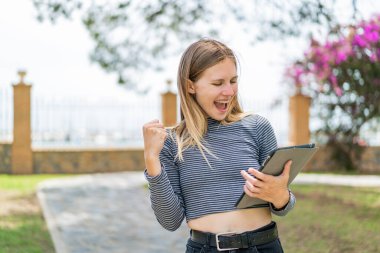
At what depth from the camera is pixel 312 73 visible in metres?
18.9

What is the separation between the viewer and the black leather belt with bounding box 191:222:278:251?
2.60 metres

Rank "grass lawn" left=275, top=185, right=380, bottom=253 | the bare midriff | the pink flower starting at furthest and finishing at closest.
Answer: the pink flower → "grass lawn" left=275, top=185, right=380, bottom=253 → the bare midriff

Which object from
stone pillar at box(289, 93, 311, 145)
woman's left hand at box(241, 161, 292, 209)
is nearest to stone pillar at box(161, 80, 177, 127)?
stone pillar at box(289, 93, 311, 145)

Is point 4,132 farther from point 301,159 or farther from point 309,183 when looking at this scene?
point 301,159

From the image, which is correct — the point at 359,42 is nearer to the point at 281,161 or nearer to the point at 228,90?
the point at 228,90

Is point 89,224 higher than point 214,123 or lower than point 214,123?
lower

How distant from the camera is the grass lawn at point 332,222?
24.8 ft

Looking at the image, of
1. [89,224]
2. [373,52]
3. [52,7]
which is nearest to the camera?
[89,224]

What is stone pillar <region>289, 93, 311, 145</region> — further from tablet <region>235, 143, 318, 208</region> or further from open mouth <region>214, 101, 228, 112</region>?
tablet <region>235, 143, 318, 208</region>

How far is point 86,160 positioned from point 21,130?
1.92 metres

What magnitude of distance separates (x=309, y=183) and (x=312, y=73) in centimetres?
489

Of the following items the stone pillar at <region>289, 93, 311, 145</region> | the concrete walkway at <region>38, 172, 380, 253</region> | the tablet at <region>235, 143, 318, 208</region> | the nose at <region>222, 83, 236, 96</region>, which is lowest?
the concrete walkway at <region>38, 172, 380, 253</region>

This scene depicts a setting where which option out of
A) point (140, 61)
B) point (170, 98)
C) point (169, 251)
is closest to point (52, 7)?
point (140, 61)

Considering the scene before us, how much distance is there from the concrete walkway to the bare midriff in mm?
4723
